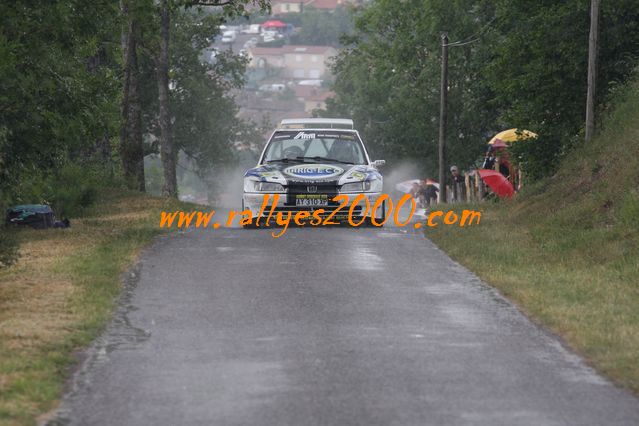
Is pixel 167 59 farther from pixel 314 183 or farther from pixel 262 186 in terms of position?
pixel 314 183

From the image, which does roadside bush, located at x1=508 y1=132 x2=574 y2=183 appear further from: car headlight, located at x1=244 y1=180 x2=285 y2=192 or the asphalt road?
the asphalt road

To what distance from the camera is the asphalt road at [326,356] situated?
28.0ft

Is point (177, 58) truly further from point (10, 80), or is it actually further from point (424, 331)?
A: point (424, 331)

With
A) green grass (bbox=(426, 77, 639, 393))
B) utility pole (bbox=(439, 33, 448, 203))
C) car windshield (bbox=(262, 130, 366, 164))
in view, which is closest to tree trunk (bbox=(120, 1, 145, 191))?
utility pole (bbox=(439, 33, 448, 203))

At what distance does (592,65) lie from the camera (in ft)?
88.6

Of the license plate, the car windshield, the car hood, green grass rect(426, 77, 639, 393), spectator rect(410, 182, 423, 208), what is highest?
the car windshield

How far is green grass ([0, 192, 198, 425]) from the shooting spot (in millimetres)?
9094

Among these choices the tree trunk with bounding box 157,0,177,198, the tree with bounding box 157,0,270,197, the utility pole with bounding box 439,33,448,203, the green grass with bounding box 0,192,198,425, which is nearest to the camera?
the green grass with bounding box 0,192,198,425

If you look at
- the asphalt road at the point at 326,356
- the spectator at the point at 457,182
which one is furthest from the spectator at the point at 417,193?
the asphalt road at the point at 326,356

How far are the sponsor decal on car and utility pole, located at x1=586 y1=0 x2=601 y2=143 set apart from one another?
7.09 m

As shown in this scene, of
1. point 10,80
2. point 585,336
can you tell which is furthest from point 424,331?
point 10,80

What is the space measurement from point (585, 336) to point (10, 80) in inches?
353

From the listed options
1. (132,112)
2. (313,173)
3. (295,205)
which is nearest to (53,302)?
(295,205)

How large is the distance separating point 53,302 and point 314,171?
945cm
